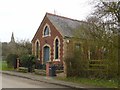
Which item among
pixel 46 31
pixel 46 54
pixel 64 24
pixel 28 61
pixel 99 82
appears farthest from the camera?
pixel 46 31

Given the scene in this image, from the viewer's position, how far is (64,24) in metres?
32.9

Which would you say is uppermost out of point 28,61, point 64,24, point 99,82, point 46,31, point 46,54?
point 64,24

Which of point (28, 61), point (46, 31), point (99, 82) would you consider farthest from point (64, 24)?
point (99, 82)

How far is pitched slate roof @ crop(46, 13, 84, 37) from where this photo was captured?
31084 millimetres

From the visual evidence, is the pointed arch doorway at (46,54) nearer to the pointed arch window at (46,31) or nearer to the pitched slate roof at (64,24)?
the pointed arch window at (46,31)

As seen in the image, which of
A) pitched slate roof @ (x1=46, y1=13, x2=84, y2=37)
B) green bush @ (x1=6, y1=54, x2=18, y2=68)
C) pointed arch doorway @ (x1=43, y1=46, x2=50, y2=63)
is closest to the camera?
pitched slate roof @ (x1=46, y1=13, x2=84, y2=37)

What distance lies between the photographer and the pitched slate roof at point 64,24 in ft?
102

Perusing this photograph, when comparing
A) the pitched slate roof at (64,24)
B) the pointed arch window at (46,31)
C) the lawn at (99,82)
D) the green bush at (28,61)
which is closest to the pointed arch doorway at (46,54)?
the pointed arch window at (46,31)

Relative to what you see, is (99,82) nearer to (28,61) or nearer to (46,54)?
(28,61)

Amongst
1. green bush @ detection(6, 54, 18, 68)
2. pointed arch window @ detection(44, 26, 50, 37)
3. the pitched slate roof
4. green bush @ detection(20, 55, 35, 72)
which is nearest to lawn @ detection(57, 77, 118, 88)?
green bush @ detection(20, 55, 35, 72)

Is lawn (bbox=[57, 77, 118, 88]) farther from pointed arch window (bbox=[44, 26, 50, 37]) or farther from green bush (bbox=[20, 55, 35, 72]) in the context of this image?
pointed arch window (bbox=[44, 26, 50, 37])

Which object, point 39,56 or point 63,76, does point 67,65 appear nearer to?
point 63,76

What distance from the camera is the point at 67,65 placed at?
2350 cm

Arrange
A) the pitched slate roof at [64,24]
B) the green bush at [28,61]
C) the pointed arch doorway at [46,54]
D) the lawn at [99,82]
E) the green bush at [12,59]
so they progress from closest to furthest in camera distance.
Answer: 1. the lawn at [99,82]
2. the green bush at [28,61]
3. the pitched slate roof at [64,24]
4. the pointed arch doorway at [46,54]
5. the green bush at [12,59]
